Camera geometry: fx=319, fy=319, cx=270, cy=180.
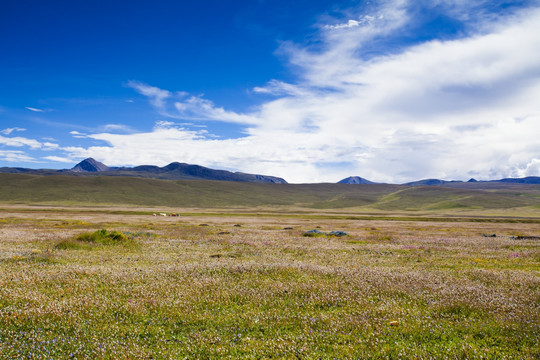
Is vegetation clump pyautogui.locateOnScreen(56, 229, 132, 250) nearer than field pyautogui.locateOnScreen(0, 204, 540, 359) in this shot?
No

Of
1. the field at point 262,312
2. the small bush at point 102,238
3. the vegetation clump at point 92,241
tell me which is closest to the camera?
the field at point 262,312

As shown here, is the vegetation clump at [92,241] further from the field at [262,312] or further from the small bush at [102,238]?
the field at [262,312]

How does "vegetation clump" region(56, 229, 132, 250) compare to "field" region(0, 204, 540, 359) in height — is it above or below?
below

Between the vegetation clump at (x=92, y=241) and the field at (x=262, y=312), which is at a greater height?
the field at (x=262, y=312)

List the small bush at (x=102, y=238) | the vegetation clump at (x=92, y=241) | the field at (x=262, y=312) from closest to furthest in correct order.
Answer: the field at (x=262, y=312), the vegetation clump at (x=92, y=241), the small bush at (x=102, y=238)

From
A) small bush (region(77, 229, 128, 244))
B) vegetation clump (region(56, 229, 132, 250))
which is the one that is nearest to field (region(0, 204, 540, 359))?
vegetation clump (region(56, 229, 132, 250))

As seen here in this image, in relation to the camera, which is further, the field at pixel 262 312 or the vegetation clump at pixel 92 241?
the vegetation clump at pixel 92 241

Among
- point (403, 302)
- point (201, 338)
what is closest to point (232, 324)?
point (201, 338)

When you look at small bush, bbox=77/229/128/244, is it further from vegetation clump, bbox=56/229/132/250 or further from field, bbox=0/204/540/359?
field, bbox=0/204/540/359

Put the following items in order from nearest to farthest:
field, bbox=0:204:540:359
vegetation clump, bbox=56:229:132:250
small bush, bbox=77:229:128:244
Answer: field, bbox=0:204:540:359
vegetation clump, bbox=56:229:132:250
small bush, bbox=77:229:128:244

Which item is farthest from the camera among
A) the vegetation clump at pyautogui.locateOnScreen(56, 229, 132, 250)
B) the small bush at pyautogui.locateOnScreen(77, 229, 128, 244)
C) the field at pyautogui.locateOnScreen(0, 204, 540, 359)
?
the small bush at pyautogui.locateOnScreen(77, 229, 128, 244)

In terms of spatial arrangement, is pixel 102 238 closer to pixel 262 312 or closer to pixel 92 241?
pixel 92 241

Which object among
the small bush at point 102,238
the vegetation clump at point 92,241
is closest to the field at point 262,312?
the vegetation clump at point 92,241

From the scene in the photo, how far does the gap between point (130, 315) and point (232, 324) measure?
2.69 meters
